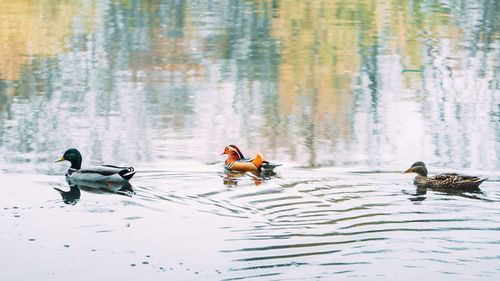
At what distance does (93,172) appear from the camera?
10367mm

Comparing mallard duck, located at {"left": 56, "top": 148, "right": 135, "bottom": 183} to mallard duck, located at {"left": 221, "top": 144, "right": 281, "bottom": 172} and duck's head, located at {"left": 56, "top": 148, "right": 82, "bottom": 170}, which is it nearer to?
duck's head, located at {"left": 56, "top": 148, "right": 82, "bottom": 170}

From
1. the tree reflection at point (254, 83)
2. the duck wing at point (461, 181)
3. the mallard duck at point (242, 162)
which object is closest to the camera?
the duck wing at point (461, 181)

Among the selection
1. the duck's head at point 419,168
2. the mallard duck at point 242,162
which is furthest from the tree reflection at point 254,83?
the duck's head at point 419,168

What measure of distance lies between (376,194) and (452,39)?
12.9 meters

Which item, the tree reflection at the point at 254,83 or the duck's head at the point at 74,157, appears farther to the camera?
the tree reflection at the point at 254,83

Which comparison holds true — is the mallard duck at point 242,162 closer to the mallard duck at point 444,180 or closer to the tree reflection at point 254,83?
the tree reflection at point 254,83

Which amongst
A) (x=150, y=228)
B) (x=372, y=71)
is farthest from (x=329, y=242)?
(x=372, y=71)

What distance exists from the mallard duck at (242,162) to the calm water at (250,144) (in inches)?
5.2

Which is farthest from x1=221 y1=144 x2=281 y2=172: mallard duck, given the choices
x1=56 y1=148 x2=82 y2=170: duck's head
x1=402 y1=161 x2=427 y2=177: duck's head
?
x1=56 y1=148 x2=82 y2=170: duck's head

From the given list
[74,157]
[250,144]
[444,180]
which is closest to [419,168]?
[444,180]

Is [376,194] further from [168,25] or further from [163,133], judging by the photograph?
[168,25]

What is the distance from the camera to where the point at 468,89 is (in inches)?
619

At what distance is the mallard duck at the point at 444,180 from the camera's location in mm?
9750

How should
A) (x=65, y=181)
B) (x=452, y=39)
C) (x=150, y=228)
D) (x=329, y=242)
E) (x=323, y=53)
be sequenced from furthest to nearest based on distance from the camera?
1. (x=452, y=39)
2. (x=323, y=53)
3. (x=65, y=181)
4. (x=150, y=228)
5. (x=329, y=242)
